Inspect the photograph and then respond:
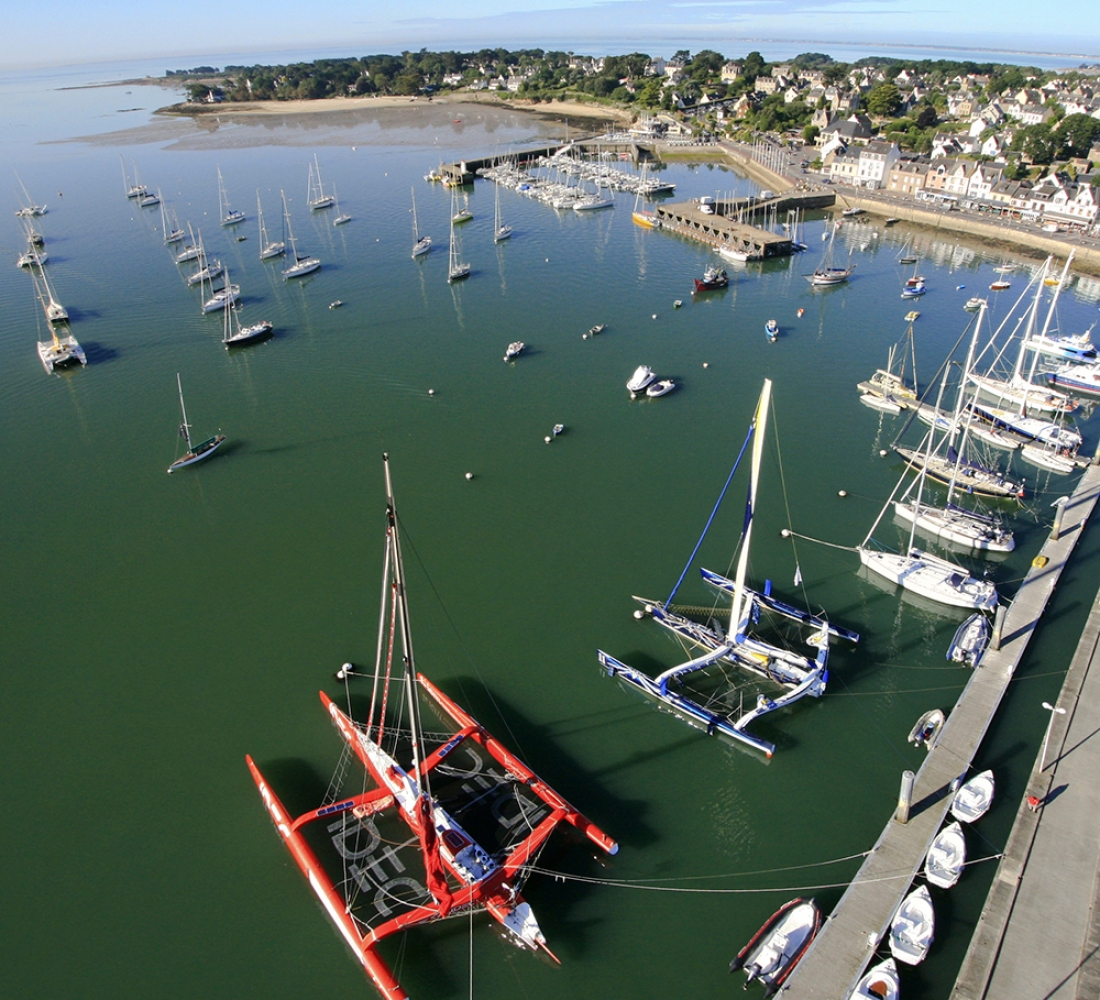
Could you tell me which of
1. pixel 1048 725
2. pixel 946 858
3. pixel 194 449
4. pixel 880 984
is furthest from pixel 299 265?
pixel 880 984

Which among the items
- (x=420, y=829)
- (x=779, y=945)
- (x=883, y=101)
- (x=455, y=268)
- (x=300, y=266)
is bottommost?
(x=779, y=945)

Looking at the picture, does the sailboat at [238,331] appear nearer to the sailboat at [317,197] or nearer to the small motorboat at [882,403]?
the sailboat at [317,197]

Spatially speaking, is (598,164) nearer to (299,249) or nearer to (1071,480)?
(299,249)

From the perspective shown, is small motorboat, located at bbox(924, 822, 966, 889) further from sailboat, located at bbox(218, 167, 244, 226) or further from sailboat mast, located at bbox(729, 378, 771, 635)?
sailboat, located at bbox(218, 167, 244, 226)

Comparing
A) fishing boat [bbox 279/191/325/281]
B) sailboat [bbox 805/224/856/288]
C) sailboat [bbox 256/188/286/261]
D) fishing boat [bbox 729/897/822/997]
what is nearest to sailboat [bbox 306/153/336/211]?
sailboat [bbox 256/188/286/261]

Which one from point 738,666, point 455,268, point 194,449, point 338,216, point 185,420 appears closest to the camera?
point 738,666

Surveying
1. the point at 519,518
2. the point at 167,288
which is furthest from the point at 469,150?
the point at 519,518

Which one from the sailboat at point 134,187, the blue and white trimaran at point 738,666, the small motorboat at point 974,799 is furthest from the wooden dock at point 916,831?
the sailboat at point 134,187

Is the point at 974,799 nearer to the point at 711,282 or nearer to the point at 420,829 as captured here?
the point at 420,829
